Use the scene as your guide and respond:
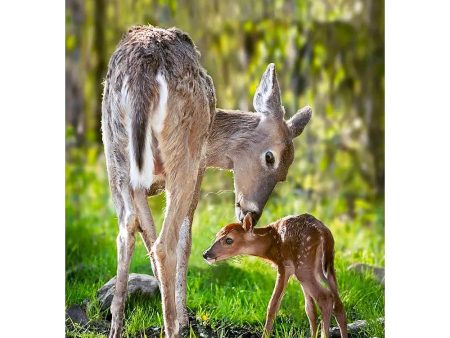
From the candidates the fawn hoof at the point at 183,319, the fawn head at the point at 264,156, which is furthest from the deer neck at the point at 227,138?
the fawn hoof at the point at 183,319

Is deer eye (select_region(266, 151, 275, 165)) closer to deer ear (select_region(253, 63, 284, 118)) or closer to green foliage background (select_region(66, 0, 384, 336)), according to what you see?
deer ear (select_region(253, 63, 284, 118))

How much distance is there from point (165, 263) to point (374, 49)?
6.56 feet

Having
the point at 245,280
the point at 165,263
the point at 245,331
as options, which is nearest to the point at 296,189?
the point at 245,280

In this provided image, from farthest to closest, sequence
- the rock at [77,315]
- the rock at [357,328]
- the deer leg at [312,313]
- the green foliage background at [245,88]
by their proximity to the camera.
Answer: the green foliage background at [245,88] → the rock at [77,315] → the rock at [357,328] → the deer leg at [312,313]

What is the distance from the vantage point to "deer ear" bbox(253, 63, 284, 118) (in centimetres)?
484

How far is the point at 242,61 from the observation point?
555 centimetres

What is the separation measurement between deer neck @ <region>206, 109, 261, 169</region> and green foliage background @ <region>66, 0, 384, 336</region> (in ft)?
0.79

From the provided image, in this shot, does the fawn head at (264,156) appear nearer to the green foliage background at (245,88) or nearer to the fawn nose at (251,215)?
the fawn nose at (251,215)

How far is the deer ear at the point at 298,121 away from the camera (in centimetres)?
502

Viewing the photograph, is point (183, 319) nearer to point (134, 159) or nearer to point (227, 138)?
point (227, 138)

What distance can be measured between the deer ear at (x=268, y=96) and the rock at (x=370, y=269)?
1.19 metres

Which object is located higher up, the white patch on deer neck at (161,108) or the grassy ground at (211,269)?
the white patch on deer neck at (161,108)

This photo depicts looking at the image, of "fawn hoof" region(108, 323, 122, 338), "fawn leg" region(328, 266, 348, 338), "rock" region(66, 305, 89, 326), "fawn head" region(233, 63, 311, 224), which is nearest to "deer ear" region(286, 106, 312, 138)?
"fawn head" region(233, 63, 311, 224)

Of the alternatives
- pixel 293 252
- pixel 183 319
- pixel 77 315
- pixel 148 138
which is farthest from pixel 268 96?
pixel 77 315
